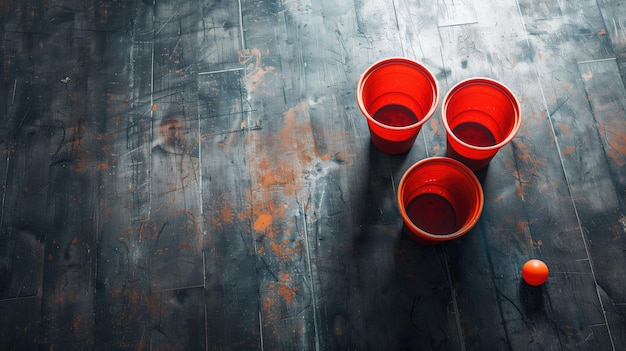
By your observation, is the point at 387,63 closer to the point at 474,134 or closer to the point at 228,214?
the point at 474,134

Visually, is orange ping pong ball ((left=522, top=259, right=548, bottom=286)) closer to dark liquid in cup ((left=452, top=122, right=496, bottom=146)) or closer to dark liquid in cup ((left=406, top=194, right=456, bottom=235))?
dark liquid in cup ((left=406, top=194, right=456, bottom=235))

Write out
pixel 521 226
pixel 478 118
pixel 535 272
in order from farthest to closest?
pixel 478 118, pixel 521 226, pixel 535 272

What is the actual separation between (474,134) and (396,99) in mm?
371

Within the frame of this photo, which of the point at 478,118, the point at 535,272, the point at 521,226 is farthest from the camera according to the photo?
the point at 478,118

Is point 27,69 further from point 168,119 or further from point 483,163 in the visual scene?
point 483,163

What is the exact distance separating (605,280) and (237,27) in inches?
75.4

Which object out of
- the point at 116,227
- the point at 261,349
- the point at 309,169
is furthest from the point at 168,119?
the point at 261,349

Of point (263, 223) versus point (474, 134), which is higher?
point (474, 134)

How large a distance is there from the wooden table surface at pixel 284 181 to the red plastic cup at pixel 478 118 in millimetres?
105

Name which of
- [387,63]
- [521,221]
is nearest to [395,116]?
[387,63]

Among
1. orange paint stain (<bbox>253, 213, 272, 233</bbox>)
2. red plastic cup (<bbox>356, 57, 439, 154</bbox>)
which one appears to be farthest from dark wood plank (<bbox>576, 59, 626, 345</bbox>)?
orange paint stain (<bbox>253, 213, 272, 233</bbox>)

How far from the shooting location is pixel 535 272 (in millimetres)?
1757

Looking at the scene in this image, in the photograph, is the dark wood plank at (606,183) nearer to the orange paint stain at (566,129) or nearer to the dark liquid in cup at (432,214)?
the orange paint stain at (566,129)

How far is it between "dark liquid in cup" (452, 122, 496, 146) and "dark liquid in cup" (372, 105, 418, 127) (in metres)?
0.20
